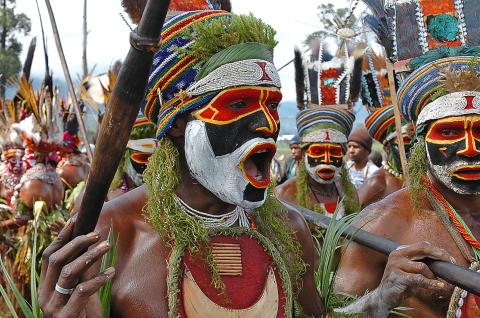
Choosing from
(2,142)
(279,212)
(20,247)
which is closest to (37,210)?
(20,247)

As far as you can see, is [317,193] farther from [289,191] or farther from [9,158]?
[9,158]

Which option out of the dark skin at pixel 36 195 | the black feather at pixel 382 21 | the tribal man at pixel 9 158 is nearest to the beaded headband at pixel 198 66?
the black feather at pixel 382 21

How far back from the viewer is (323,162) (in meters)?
8.37

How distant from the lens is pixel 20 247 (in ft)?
22.4

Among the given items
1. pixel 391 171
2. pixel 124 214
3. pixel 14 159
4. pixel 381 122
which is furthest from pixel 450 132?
pixel 14 159

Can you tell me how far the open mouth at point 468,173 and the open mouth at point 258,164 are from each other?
1378mm

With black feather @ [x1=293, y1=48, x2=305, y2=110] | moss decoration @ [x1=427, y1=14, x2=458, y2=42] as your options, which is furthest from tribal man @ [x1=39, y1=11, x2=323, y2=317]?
black feather @ [x1=293, y1=48, x2=305, y2=110]

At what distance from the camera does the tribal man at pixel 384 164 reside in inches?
335

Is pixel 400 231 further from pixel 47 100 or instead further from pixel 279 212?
pixel 47 100

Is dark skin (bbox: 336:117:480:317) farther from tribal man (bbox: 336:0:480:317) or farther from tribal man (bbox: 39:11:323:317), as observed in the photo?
tribal man (bbox: 39:11:323:317)

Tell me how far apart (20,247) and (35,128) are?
7.35 ft

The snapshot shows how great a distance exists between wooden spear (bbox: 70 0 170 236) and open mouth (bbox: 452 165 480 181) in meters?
2.29

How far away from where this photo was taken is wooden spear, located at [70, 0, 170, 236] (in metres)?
1.70

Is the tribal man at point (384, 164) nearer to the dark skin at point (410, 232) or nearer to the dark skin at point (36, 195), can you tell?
the dark skin at point (36, 195)
